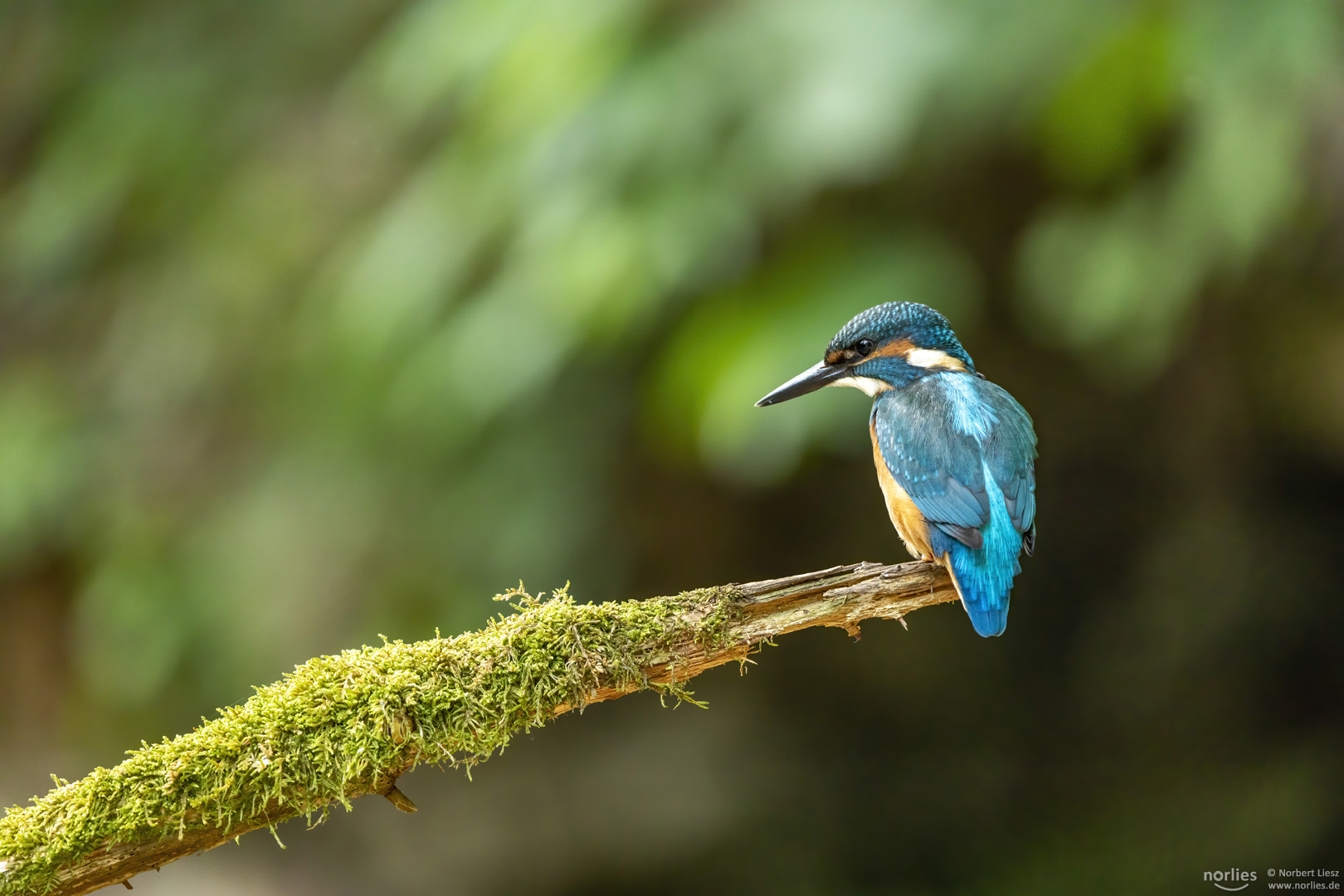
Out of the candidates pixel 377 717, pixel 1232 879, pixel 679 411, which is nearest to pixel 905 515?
pixel 377 717

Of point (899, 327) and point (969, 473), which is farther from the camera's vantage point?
point (899, 327)

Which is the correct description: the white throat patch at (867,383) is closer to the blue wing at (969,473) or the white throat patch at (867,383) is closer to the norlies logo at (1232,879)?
the blue wing at (969,473)

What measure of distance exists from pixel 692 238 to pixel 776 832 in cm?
264

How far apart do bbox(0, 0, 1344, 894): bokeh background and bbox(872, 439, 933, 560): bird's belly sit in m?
0.87

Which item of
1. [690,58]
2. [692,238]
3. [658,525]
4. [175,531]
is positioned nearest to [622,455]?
[658,525]

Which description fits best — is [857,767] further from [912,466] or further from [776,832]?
[912,466]

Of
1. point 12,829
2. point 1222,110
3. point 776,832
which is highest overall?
point 1222,110

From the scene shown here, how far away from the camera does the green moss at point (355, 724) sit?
4.35ft

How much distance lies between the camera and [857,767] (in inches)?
174

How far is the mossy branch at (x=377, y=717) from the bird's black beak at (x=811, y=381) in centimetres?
46

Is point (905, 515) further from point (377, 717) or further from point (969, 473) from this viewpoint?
point (377, 717)

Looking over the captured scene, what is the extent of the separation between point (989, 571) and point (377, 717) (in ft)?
3.23

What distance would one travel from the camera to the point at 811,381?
79.8 inches

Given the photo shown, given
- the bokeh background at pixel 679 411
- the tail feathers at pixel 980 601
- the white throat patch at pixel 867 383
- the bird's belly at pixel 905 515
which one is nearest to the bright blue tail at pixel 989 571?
the tail feathers at pixel 980 601
